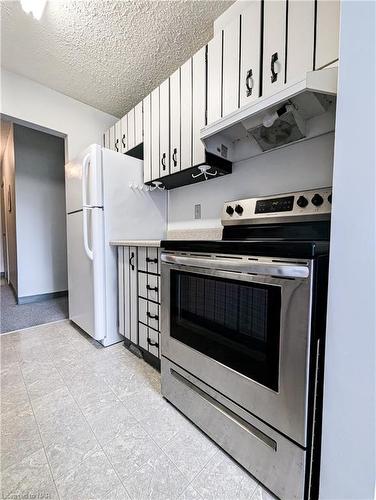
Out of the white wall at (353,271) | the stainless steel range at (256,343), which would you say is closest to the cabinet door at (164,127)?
the stainless steel range at (256,343)

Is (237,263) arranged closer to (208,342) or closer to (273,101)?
(208,342)

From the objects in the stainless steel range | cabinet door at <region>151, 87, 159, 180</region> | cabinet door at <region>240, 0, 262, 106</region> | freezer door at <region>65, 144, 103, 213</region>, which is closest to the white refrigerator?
freezer door at <region>65, 144, 103, 213</region>

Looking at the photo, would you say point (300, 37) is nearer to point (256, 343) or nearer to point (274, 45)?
point (274, 45)

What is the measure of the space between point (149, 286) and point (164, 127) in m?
1.35

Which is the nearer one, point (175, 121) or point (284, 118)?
point (284, 118)

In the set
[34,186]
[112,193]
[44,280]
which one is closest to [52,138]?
[34,186]

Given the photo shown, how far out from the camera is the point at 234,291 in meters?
0.95

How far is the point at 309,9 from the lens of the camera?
109 centimetres

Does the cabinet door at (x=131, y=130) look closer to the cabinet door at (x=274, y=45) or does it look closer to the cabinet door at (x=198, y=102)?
the cabinet door at (x=198, y=102)

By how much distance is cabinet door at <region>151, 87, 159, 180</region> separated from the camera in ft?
6.57

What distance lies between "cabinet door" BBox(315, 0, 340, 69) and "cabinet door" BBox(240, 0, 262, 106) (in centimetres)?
30

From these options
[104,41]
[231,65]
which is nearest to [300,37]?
[231,65]

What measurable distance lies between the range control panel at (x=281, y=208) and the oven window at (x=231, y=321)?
0.71m

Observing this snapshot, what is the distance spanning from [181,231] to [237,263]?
4.61 feet
